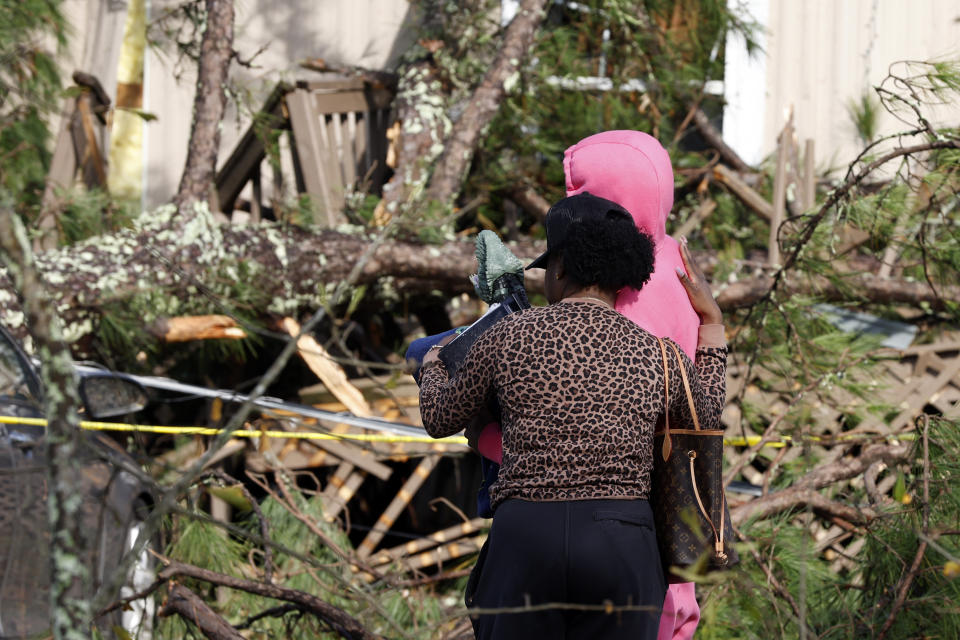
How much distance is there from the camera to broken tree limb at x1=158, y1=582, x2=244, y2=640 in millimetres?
2789

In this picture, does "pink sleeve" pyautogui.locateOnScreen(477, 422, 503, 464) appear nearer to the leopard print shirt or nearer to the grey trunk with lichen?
the leopard print shirt

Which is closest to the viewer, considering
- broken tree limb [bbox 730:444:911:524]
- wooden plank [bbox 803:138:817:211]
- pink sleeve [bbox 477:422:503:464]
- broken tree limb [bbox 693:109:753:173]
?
pink sleeve [bbox 477:422:503:464]

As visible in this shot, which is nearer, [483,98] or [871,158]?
[871,158]

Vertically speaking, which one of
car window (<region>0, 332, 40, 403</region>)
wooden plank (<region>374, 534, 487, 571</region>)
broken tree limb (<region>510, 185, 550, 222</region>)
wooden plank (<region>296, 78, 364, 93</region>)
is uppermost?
wooden plank (<region>296, 78, 364, 93</region>)

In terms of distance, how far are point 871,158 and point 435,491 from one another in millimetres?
3358

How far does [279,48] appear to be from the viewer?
776cm

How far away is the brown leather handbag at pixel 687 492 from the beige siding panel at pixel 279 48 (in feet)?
19.8

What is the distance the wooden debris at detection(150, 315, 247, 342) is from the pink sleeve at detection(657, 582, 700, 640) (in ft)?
10.1

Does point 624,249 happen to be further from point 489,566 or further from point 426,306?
point 426,306

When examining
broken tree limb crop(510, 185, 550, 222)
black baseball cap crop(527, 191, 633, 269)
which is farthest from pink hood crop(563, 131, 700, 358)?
broken tree limb crop(510, 185, 550, 222)

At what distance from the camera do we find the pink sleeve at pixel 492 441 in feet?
7.07

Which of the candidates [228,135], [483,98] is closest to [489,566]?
[483,98]

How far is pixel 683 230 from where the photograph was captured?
20.3 ft

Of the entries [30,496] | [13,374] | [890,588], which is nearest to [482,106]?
[13,374]
